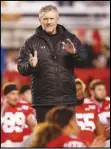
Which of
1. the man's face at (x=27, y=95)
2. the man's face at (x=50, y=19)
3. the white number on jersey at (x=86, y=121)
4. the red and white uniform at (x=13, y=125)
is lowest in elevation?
the red and white uniform at (x=13, y=125)

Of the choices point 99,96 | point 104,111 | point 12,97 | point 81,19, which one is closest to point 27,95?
point 12,97

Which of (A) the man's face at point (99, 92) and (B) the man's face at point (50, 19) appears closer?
(B) the man's face at point (50, 19)

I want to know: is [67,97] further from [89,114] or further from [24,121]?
[24,121]

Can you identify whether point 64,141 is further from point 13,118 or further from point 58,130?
point 13,118

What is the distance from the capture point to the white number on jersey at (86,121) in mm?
5068

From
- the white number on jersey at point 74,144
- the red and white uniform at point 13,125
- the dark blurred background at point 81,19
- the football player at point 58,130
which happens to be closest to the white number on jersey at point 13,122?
the red and white uniform at point 13,125

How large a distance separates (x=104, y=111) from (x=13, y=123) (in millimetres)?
863

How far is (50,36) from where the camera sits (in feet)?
14.1

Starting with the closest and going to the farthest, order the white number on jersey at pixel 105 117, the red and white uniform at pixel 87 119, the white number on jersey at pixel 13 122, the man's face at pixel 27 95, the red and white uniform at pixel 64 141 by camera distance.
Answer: the red and white uniform at pixel 64 141 → the red and white uniform at pixel 87 119 → the white number on jersey at pixel 105 117 → the white number on jersey at pixel 13 122 → the man's face at pixel 27 95

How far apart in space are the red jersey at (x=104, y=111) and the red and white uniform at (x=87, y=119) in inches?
2.7

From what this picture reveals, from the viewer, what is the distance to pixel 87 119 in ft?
17.7

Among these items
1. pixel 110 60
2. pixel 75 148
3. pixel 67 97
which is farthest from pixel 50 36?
pixel 110 60

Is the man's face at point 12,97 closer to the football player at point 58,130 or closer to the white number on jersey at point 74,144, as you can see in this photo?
the white number on jersey at point 74,144

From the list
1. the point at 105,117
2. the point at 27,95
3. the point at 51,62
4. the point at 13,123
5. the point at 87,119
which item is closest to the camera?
the point at 51,62
